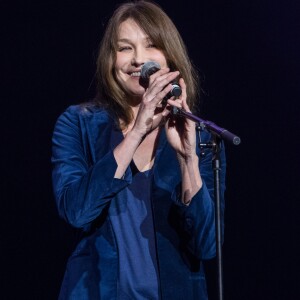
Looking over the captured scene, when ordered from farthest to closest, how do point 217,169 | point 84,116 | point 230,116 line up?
point 230,116
point 84,116
point 217,169

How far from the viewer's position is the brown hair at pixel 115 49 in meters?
1.97

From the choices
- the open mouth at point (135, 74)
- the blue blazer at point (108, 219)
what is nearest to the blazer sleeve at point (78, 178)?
the blue blazer at point (108, 219)

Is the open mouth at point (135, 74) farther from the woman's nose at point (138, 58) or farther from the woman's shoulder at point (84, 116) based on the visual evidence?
the woman's shoulder at point (84, 116)

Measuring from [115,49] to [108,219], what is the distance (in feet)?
1.81

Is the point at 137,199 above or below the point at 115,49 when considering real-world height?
below

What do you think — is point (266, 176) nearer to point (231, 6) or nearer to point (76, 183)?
point (231, 6)

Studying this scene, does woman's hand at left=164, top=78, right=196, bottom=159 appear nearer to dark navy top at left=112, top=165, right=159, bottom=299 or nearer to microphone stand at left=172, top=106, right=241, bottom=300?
dark navy top at left=112, top=165, right=159, bottom=299

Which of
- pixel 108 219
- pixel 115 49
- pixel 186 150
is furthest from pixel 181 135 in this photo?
pixel 115 49

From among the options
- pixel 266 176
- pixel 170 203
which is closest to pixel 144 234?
pixel 170 203

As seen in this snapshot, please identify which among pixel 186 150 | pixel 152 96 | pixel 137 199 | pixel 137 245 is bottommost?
pixel 137 245

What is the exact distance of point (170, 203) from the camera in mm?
1747

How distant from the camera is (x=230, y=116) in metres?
2.97

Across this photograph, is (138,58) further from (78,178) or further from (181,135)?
(78,178)

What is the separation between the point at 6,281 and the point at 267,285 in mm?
1173
